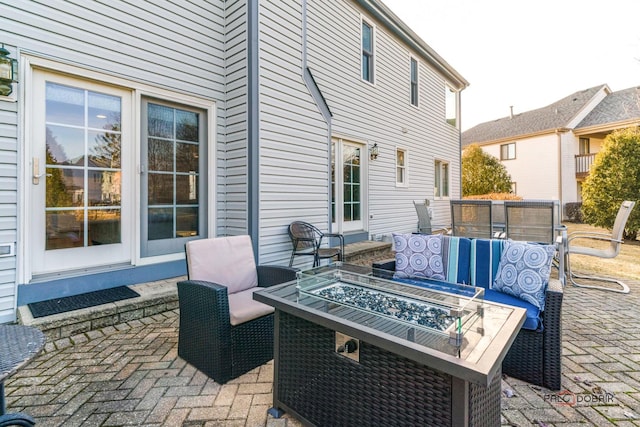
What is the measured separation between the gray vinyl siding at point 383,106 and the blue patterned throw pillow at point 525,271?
13.2 ft

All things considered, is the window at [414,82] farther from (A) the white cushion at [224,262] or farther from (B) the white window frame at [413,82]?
(A) the white cushion at [224,262]

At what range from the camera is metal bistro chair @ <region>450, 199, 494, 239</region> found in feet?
14.5

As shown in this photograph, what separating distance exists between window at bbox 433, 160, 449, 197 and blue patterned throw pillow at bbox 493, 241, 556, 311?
7180 mm

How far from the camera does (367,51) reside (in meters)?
6.72

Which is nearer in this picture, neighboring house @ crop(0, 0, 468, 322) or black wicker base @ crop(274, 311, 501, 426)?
black wicker base @ crop(274, 311, 501, 426)

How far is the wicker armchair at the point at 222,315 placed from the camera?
6.61ft

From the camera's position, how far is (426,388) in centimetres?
120

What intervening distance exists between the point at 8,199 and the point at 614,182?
11564 millimetres

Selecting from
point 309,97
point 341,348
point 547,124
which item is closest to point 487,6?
point 309,97

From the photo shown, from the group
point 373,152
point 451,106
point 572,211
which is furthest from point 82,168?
point 572,211

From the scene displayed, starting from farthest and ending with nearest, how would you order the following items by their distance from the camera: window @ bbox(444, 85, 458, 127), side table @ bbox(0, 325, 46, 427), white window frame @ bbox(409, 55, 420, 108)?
window @ bbox(444, 85, 458, 127) → white window frame @ bbox(409, 55, 420, 108) → side table @ bbox(0, 325, 46, 427)

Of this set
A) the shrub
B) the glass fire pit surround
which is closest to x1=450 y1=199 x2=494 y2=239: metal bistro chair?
the glass fire pit surround

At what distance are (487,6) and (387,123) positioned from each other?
3.61 m

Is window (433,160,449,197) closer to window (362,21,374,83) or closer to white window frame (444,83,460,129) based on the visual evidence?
white window frame (444,83,460,129)
